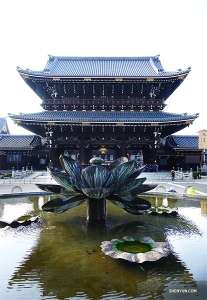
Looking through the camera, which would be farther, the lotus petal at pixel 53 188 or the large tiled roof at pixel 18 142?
the large tiled roof at pixel 18 142

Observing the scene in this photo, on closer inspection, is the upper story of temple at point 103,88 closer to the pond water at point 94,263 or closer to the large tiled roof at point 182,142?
the large tiled roof at point 182,142

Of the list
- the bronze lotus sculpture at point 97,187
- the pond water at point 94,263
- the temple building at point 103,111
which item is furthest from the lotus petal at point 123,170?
the temple building at point 103,111

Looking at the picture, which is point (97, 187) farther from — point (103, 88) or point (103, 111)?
A: point (103, 88)

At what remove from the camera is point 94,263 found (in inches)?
151

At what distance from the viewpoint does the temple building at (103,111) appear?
22891mm

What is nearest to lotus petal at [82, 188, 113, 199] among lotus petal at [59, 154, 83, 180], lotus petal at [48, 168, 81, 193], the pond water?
lotus petal at [48, 168, 81, 193]

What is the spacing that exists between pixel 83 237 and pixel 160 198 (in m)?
6.29

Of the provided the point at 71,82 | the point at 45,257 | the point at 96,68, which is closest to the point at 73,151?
the point at 71,82

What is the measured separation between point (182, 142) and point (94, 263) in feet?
88.8

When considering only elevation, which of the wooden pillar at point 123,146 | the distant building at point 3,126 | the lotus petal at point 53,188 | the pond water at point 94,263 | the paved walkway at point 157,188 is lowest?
the paved walkway at point 157,188

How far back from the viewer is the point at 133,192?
6191mm

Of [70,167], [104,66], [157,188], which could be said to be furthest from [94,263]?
[104,66]

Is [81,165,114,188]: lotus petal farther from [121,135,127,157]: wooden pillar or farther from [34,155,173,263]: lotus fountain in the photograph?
[121,135,127,157]: wooden pillar

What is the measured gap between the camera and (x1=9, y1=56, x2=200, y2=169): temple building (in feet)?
75.1
